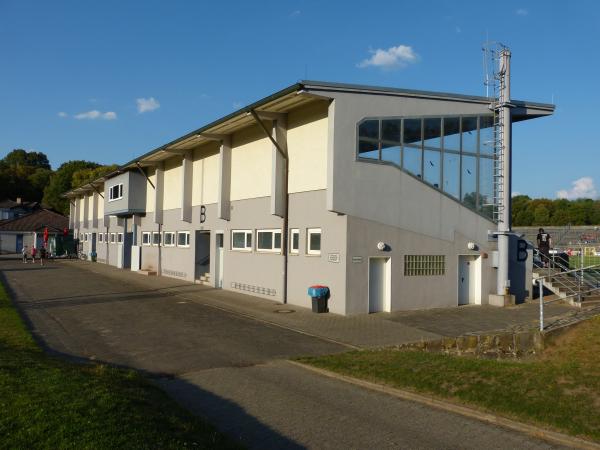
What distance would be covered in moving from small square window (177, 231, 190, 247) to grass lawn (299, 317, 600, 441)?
760 inches

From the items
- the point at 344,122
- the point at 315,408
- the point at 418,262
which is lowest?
the point at 315,408

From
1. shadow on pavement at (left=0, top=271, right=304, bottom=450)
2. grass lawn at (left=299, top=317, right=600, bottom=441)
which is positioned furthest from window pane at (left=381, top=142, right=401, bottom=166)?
shadow on pavement at (left=0, top=271, right=304, bottom=450)

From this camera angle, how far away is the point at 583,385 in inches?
323

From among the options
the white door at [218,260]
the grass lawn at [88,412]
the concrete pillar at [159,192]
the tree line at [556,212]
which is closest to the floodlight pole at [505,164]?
the white door at [218,260]

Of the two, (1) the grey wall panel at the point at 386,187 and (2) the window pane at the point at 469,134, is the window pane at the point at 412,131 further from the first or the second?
(2) the window pane at the point at 469,134

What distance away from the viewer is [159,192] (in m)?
32.7

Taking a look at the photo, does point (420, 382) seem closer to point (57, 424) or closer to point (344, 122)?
point (57, 424)

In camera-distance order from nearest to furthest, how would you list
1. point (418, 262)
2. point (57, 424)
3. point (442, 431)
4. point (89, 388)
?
1. point (57, 424)
2. point (442, 431)
3. point (89, 388)
4. point (418, 262)

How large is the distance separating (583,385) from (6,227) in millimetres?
76654

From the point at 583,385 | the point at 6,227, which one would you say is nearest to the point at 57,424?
the point at 583,385

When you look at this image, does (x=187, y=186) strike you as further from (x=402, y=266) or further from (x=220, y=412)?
(x=220, y=412)

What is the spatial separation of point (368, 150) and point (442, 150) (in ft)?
10.8

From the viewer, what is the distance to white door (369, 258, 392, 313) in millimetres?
17125

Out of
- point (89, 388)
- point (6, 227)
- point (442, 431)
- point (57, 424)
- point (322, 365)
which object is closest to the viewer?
point (57, 424)
